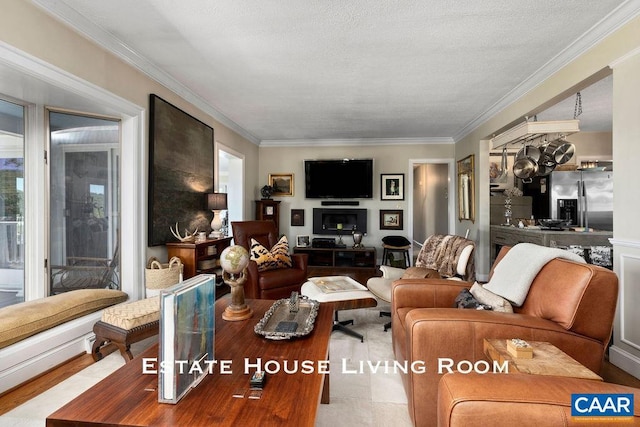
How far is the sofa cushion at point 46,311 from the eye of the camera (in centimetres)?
201

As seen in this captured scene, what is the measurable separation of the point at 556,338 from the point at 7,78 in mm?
3510

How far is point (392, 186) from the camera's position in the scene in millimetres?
6121

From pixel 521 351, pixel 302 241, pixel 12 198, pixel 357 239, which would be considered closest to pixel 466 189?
pixel 357 239

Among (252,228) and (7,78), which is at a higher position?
(7,78)

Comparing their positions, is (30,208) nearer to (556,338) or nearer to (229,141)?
(229,141)

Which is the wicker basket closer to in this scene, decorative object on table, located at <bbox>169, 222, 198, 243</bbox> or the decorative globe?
decorative object on table, located at <bbox>169, 222, 198, 243</bbox>

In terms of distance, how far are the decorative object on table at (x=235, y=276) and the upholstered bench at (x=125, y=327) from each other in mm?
899

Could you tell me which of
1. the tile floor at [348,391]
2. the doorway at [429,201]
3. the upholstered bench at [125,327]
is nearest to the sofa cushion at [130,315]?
the upholstered bench at [125,327]

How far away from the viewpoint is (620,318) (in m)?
2.27

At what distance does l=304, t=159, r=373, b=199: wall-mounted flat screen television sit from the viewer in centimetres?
600

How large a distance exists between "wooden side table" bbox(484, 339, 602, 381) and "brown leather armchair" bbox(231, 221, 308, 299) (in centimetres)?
233

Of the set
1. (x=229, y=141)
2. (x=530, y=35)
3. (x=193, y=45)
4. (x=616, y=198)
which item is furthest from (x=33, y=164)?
(x=616, y=198)

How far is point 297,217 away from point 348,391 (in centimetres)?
458

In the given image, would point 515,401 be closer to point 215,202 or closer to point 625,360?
point 625,360
